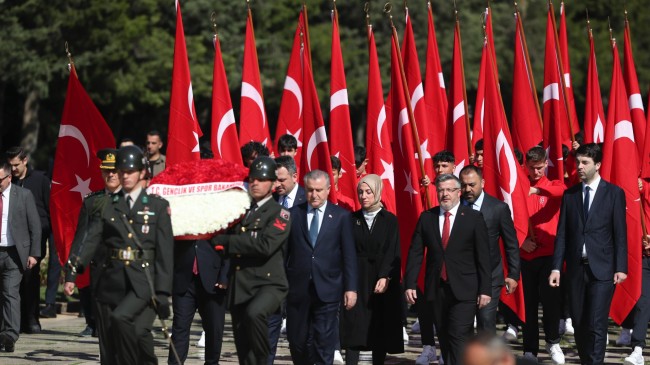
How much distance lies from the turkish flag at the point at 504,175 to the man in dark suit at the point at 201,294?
3.20m

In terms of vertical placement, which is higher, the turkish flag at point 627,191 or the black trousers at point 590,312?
the turkish flag at point 627,191

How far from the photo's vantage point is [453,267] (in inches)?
453

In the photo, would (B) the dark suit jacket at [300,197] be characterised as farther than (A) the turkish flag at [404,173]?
No

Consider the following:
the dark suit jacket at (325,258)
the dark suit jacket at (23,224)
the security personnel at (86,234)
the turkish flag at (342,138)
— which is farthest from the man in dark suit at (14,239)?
the dark suit jacket at (325,258)

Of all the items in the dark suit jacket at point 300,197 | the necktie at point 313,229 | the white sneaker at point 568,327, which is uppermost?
the dark suit jacket at point 300,197

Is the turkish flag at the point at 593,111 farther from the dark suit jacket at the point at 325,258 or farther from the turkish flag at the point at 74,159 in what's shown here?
the dark suit jacket at the point at 325,258

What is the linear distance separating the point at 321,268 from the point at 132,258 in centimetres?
194

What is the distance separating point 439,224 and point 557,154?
4143mm

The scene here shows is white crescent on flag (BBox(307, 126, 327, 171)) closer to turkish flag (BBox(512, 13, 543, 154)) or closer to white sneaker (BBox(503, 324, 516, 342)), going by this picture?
white sneaker (BBox(503, 324, 516, 342))

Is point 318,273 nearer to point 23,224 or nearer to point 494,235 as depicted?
point 494,235

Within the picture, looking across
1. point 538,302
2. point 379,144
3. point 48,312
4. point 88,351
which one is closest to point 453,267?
point 538,302

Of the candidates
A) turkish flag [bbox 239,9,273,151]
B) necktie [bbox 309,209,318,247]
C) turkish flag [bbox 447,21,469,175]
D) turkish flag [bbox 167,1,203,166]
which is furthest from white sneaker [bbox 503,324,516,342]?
necktie [bbox 309,209,318,247]

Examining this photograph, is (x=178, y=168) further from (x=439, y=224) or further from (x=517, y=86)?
(x=517, y=86)

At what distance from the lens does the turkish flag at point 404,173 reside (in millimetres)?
14367
